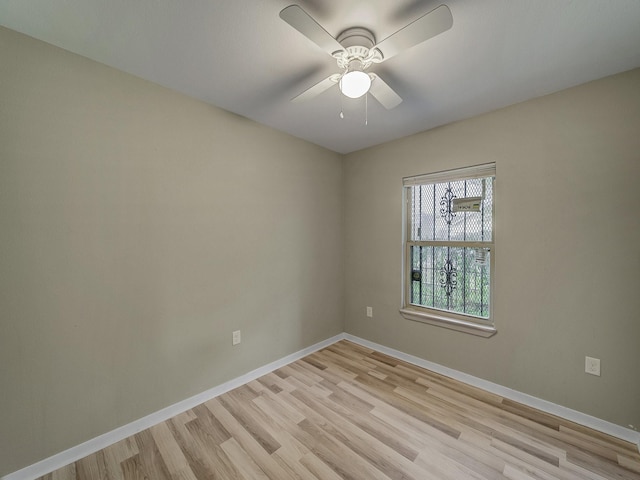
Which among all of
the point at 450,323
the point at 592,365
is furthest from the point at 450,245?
the point at 592,365

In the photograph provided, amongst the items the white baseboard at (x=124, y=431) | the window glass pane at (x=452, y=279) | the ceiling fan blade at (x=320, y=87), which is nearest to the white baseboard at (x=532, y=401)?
the window glass pane at (x=452, y=279)

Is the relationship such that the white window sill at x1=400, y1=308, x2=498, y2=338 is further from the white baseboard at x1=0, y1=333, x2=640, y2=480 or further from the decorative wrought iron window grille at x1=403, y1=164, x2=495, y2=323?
the white baseboard at x1=0, y1=333, x2=640, y2=480

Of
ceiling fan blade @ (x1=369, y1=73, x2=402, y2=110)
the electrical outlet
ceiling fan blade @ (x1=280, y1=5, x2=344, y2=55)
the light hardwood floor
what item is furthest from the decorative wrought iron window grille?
ceiling fan blade @ (x1=280, y1=5, x2=344, y2=55)

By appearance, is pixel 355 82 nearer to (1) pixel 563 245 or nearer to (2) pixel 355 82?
(2) pixel 355 82

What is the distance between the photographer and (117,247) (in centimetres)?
167

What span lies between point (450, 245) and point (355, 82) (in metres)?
1.81

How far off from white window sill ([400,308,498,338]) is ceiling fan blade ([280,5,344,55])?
7.66ft

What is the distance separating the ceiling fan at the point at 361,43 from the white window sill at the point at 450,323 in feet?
6.38

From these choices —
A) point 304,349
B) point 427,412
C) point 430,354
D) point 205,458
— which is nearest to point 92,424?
point 205,458

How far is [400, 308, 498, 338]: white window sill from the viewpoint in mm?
2205

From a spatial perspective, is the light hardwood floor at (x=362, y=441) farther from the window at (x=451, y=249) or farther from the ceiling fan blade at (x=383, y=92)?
the ceiling fan blade at (x=383, y=92)

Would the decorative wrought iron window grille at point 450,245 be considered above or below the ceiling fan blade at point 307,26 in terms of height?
below

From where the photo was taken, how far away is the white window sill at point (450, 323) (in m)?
2.21

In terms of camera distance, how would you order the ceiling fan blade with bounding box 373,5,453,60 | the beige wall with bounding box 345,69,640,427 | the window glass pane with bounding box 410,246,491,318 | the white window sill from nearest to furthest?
the ceiling fan blade with bounding box 373,5,453,60
the beige wall with bounding box 345,69,640,427
the white window sill
the window glass pane with bounding box 410,246,491,318
